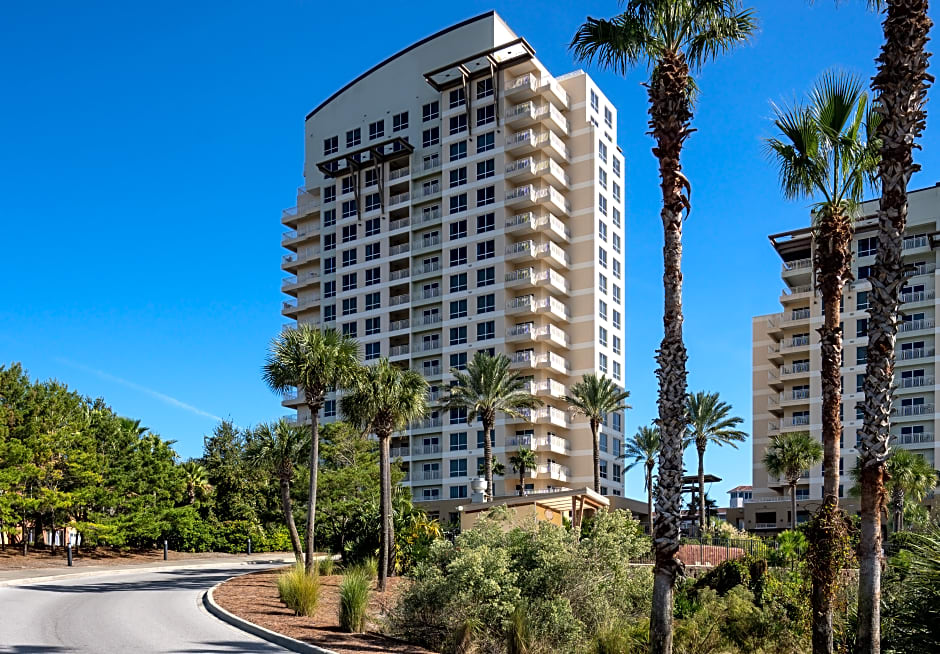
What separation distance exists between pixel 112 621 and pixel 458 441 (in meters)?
62.1

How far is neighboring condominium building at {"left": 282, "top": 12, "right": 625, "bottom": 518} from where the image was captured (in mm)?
82812

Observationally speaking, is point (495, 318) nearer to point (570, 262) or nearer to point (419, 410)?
point (570, 262)

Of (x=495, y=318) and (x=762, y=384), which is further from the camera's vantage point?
(x=762, y=384)

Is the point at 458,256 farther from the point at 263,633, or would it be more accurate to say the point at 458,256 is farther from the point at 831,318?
the point at 263,633

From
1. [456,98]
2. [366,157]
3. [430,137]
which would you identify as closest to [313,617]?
[456,98]

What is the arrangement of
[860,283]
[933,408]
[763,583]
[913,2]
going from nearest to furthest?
[913,2] < [763,583] < [933,408] < [860,283]

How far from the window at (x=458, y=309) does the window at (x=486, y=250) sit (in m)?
4.41

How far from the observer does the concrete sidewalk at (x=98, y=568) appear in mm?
35406

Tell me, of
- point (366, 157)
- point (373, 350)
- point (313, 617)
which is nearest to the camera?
point (313, 617)

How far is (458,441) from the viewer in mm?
84125

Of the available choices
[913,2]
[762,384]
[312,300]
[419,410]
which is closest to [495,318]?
[312,300]

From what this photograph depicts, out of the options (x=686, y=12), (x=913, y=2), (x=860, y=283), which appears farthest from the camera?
(x=860, y=283)

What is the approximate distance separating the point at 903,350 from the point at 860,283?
7.15m

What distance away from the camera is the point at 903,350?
84250 millimetres
